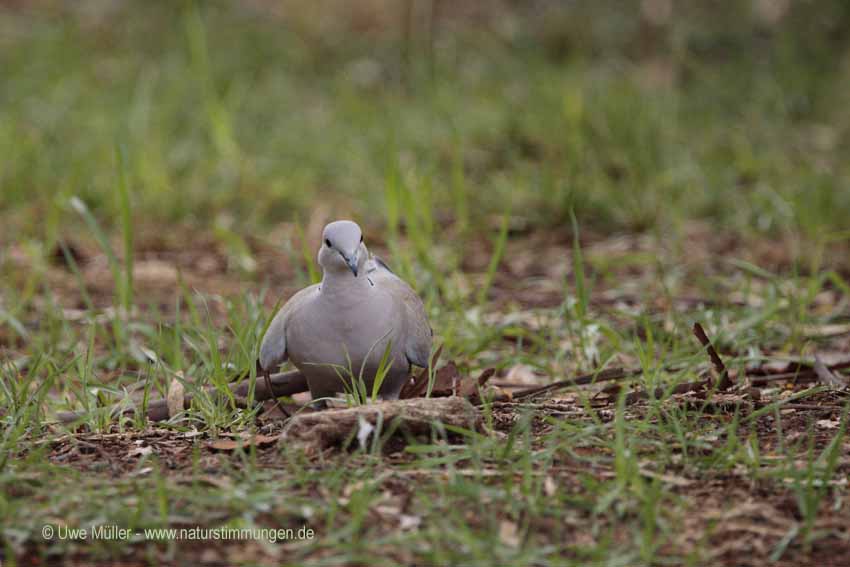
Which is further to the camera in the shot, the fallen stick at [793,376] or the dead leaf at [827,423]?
the fallen stick at [793,376]

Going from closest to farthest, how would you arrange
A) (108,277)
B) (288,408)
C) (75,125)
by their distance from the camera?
1. (288,408)
2. (108,277)
3. (75,125)

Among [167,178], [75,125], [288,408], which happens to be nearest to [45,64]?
[75,125]

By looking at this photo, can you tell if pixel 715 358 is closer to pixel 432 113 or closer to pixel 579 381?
pixel 579 381

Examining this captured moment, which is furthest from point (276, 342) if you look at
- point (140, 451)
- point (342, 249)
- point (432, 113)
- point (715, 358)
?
point (432, 113)

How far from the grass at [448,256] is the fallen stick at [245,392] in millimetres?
58

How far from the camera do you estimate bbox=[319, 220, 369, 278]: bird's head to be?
2857 millimetres

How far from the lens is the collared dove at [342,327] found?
2.89m

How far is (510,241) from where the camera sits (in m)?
5.95

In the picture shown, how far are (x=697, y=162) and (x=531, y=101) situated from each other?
1.41 meters

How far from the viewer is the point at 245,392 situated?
321cm

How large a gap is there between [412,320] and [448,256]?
2.34 metres

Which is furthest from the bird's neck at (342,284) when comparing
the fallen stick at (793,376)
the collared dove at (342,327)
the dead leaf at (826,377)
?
the dead leaf at (826,377)

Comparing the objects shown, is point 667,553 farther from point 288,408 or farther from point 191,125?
point 191,125

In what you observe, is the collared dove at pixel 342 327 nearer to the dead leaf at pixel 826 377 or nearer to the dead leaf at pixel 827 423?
the dead leaf at pixel 827 423
